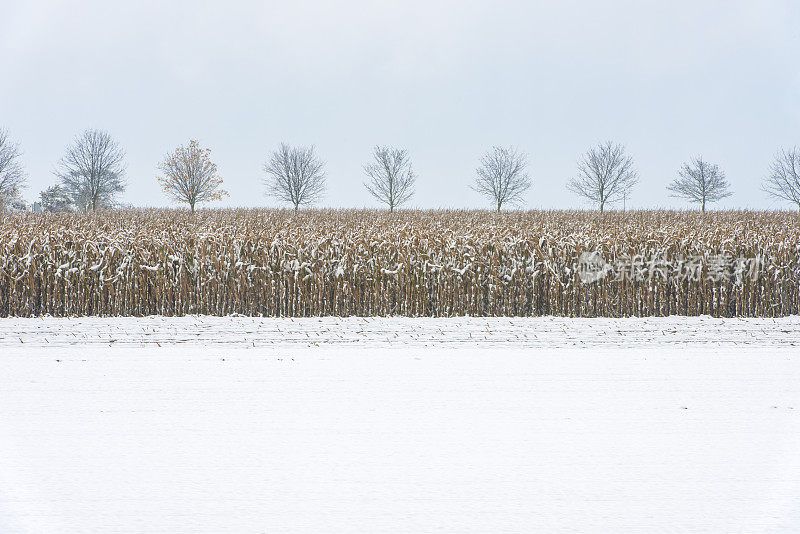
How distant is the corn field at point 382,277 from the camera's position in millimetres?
12898

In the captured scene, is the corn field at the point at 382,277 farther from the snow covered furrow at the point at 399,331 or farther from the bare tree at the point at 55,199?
the bare tree at the point at 55,199

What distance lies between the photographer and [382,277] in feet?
42.8

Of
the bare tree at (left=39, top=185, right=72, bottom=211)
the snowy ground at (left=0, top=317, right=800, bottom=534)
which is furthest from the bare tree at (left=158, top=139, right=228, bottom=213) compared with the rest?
the snowy ground at (left=0, top=317, right=800, bottom=534)

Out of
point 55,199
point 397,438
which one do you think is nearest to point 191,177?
point 55,199

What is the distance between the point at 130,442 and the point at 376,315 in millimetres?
7940

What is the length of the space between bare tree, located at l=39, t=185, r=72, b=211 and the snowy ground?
6155 cm

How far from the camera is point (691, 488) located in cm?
434

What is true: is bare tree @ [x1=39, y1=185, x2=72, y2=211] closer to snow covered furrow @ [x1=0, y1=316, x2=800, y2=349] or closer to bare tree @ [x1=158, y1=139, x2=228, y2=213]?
bare tree @ [x1=158, y1=139, x2=228, y2=213]

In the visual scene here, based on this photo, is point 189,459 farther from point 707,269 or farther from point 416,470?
point 707,269

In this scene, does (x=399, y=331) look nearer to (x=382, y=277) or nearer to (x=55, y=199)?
(x=382, y=277)

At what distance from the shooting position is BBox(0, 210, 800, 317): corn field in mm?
12898

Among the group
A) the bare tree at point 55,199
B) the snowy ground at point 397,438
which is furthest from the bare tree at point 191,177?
the snowy ground at point 397,438

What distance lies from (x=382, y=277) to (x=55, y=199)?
63116 mm

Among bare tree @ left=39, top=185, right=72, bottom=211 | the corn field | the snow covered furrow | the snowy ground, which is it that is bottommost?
the snowy ground
